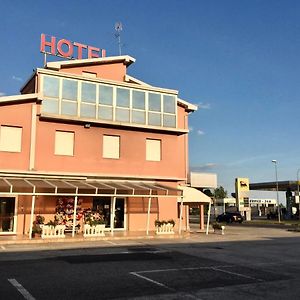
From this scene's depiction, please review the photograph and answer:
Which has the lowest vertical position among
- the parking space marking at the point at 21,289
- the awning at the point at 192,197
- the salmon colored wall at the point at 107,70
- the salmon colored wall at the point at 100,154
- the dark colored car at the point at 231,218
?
the parking space marking at the point at 21,289

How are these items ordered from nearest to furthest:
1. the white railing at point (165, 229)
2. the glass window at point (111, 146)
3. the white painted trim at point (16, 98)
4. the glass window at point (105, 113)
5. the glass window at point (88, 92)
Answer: the white painted trim at point (16, 98), the white railing at point (165, 229), the glass window at point (88, 92), the glass window at point (105, 113), the glass window at point (111, 146)

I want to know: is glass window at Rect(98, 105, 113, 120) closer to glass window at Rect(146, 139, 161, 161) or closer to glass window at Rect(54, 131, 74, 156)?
glass window at Rect(54, 131, 74, 156)

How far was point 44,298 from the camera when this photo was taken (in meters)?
8.41

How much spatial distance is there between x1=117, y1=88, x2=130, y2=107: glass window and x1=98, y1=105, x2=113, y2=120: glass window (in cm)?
78

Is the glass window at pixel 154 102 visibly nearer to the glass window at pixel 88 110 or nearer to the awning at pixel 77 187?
the glass window at pixel 88 110

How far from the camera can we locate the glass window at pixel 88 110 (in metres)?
25.1

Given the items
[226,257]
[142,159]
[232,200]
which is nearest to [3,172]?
[142,159]

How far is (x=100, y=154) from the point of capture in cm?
2569

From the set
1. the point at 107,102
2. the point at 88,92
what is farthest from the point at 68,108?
the point at 107,102

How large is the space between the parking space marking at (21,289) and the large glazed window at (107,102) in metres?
15.1

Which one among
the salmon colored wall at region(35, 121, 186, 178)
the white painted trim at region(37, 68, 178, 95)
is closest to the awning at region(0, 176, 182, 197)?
the salmon colored wall at region(35, 121, 186, 178)

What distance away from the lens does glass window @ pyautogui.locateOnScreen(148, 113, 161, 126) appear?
27.2m

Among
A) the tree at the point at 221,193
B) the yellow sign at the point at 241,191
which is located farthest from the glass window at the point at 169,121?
the tree at the point at 221,193

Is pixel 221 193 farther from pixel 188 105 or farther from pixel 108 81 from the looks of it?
pixel 108 81
